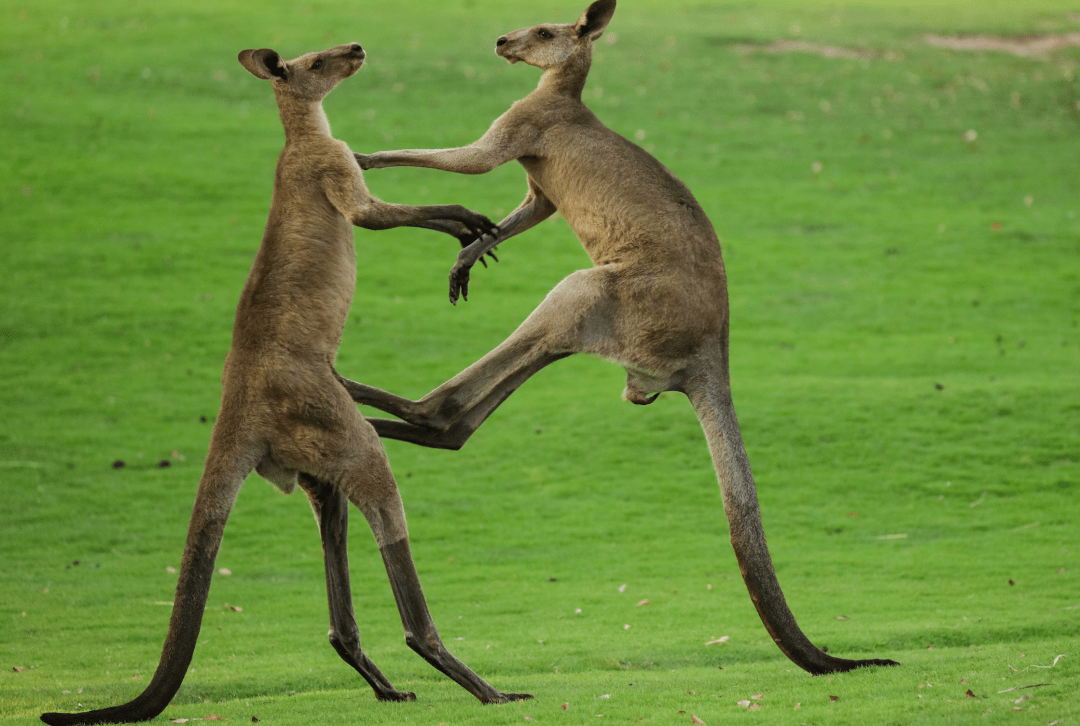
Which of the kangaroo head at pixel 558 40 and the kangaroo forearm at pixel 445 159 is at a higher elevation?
the kangaroo head at pixel 558 40

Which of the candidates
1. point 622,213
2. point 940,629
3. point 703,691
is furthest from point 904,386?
point 622,213

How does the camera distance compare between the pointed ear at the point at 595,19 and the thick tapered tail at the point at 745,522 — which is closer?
the thick tapered tail at the point at 745,522

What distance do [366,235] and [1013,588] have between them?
541 inches

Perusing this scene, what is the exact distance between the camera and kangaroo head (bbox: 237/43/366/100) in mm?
5715

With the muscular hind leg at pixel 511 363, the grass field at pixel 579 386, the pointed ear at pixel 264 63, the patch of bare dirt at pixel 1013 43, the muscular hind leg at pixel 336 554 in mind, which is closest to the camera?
the pointed ear at pixel 264 63

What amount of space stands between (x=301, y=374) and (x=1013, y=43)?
30.4 meters

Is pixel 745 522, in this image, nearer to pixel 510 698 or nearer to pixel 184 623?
pixel 510 698

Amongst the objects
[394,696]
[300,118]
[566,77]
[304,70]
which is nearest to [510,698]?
[394,696]

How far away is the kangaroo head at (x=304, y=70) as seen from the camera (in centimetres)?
571

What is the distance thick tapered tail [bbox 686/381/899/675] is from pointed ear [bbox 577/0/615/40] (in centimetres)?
212

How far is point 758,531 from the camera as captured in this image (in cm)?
604

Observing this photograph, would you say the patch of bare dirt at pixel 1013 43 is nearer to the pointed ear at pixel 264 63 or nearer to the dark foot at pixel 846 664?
the dark foot at pixel 846 664

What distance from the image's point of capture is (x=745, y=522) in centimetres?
600

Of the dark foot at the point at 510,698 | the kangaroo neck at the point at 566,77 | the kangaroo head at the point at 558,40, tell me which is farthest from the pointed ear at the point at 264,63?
the dark foot at the point at 510,698
